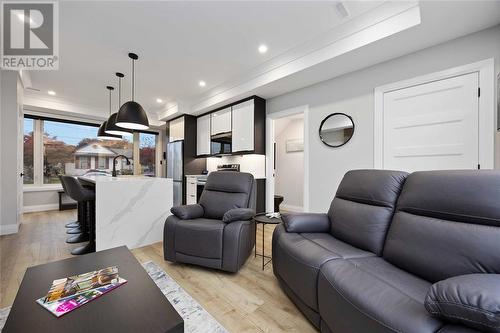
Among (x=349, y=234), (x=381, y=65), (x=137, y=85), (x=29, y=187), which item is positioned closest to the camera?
(x=349, y=234)

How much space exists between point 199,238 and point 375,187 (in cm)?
168

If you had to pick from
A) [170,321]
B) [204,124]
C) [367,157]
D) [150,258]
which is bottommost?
[150,258]

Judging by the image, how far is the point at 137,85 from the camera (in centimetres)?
421

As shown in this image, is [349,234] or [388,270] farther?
[349,234]

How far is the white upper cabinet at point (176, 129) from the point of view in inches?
216

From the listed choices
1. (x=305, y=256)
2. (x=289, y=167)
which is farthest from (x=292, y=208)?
(x=305, y=256)

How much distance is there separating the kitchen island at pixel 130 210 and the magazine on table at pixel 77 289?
1.54m

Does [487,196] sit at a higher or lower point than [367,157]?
lower

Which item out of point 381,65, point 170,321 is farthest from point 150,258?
point 381,65

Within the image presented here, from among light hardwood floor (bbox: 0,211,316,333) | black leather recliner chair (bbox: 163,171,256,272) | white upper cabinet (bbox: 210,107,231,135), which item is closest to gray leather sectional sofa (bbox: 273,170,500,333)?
light hardwood floor (bbox: 0,211,316,333)

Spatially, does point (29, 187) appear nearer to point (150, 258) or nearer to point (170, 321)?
point (150, 258)

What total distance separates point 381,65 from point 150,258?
3799mm

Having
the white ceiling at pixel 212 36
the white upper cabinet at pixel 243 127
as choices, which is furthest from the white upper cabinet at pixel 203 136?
the white ceiling at pixel 212 36

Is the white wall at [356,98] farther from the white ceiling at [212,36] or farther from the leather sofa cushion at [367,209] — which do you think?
the leather sofa cushion at [367,209]
